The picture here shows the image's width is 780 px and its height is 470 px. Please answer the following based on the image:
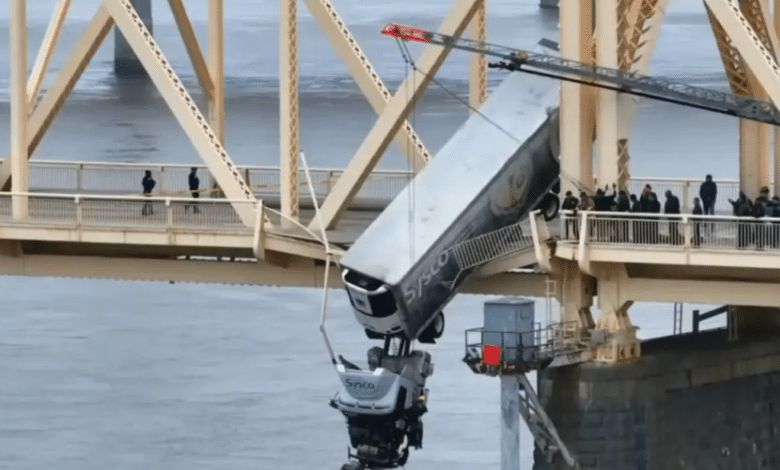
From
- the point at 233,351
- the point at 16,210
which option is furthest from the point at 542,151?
the point at 233,351

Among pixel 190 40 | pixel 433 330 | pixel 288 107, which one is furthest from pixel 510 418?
pixel 190 40

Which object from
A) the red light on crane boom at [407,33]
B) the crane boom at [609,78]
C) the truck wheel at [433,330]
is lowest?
the truck wheel at [433,330]

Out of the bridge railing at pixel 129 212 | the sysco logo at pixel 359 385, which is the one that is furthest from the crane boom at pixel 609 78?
the sysco logo at pixel 359 385

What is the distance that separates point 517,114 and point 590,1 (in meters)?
3.94

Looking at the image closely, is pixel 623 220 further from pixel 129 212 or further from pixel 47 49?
pixel 47 49

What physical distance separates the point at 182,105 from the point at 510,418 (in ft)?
39.4

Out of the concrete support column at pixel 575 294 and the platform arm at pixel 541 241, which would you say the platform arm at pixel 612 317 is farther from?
the platform arm at pixel 541 241

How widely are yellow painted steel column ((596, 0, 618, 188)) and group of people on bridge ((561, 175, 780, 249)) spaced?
19.2 inches

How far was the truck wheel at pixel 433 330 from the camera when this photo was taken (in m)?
65.5

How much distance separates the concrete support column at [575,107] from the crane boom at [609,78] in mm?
620

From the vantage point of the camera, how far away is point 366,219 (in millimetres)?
73062

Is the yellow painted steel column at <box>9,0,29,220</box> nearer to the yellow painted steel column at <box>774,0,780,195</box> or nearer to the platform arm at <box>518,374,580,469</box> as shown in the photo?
the platform arm at <box>518,374,580,469</box>

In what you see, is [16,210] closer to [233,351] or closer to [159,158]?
[233,351]

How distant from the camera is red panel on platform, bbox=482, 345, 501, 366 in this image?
61625mm
